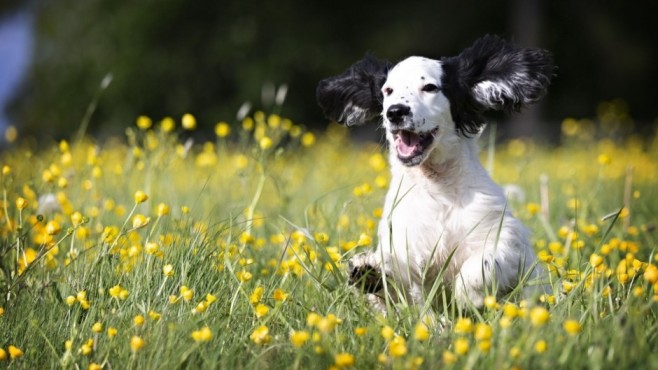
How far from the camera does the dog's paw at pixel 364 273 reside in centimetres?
338

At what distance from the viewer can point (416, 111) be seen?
11.6 ft

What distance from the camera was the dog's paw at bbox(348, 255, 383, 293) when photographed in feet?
11.1

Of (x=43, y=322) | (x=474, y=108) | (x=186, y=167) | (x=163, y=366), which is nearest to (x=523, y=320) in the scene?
(x=163, y=366)

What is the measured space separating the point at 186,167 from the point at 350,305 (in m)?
5.28

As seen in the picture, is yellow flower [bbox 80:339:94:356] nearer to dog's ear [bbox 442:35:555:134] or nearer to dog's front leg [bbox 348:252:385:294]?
dog's front leg [bbox 348:252:385:294]

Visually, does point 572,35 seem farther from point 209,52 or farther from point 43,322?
point 43,322

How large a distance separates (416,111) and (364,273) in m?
0.71

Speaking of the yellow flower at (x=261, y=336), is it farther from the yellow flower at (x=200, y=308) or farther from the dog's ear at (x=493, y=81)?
the dog's ear at (x=493, y=81)

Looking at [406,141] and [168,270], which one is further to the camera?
[406,141]

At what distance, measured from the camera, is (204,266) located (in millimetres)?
3268

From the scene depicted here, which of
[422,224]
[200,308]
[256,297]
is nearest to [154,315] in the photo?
[200,308]

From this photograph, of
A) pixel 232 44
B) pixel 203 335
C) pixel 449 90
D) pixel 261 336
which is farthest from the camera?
pixel 232 44

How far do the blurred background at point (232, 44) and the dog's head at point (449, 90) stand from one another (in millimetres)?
14044

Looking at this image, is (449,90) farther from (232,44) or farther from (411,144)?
(232,44)
